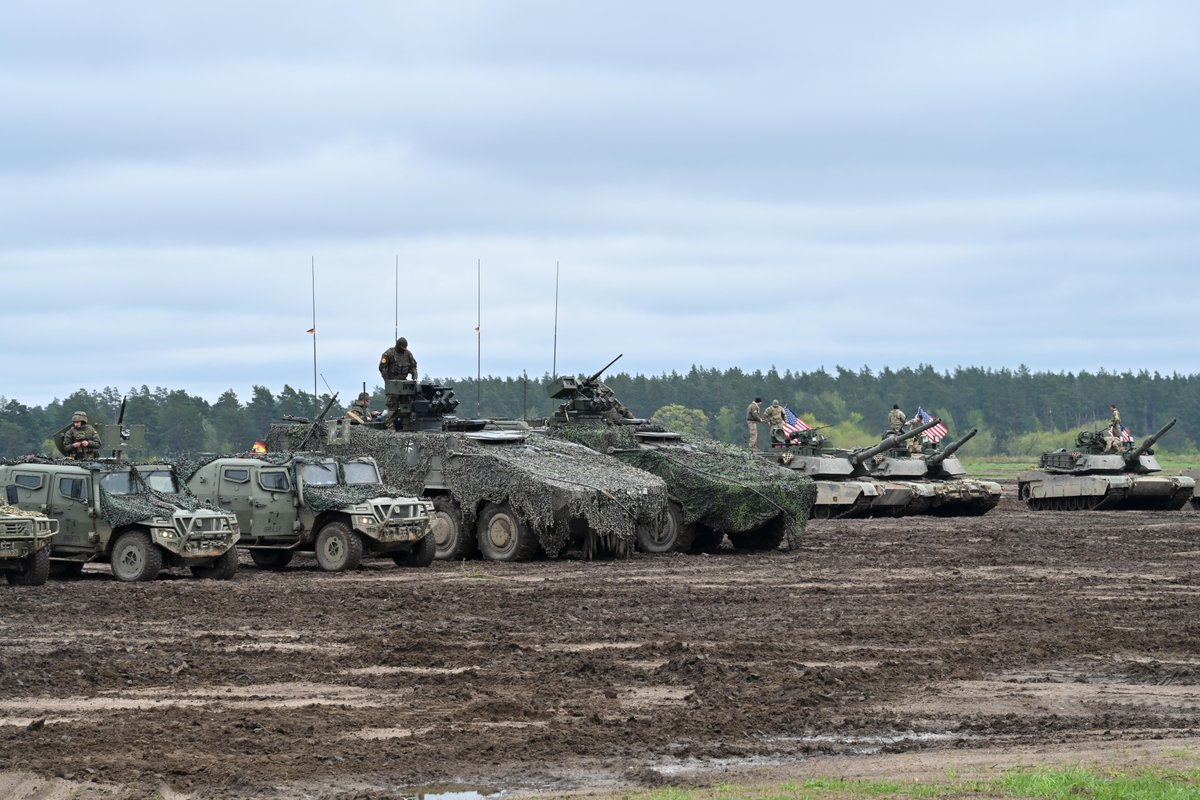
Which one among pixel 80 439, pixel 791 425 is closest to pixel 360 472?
pixel 80 439

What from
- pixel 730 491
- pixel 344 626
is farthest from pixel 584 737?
pixel 730 491

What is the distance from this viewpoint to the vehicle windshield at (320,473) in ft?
79.2

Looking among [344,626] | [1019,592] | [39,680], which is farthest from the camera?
[1019,592]

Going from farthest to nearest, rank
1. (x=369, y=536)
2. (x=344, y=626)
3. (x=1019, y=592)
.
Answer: (x=369, y=536), (x=1019, y=592), (x=344, y=626)

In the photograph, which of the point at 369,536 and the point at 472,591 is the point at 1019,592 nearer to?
the point at 472,591

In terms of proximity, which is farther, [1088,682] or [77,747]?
[1088,682]

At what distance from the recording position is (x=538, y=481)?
25.0 metres

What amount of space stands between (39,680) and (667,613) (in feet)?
22.6

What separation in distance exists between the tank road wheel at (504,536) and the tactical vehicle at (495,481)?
0.05 ft

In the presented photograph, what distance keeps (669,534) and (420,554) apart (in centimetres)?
478

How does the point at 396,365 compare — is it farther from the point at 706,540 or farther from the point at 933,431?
the point at 933,431

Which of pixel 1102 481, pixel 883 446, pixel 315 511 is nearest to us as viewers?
pixel 315 511

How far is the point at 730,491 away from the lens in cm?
2700

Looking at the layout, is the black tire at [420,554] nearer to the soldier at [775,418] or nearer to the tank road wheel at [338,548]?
the tank road wheel at [338,548]
